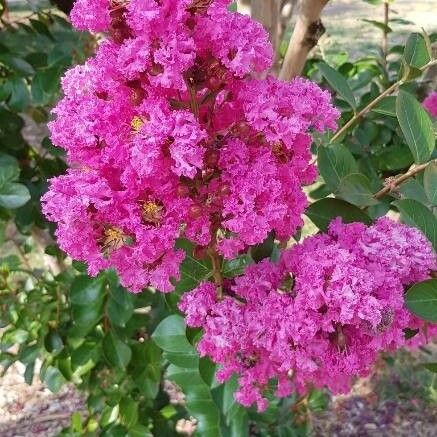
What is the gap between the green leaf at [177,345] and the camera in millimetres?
1080

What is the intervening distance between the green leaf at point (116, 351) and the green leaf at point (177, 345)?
30 cm

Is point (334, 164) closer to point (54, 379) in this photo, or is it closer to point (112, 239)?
point (112, 239)

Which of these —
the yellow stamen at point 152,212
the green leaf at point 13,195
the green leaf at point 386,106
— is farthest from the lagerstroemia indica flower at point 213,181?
the green leaf at point 13,195

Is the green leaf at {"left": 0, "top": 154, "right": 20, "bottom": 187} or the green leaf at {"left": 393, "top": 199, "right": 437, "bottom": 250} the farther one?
the green leaf at {"left": 0, "top": 154, "right": 20, "bottom": 187}

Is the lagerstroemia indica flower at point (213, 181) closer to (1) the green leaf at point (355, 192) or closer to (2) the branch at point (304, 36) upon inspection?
(1) the green leaf at point (355, 192)

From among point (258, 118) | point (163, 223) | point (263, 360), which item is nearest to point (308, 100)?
point (258, 118)

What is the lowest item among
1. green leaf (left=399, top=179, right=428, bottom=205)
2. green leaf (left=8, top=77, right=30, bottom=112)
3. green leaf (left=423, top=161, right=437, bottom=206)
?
green leaf (left=8, top=77, right=30, bottom=112)

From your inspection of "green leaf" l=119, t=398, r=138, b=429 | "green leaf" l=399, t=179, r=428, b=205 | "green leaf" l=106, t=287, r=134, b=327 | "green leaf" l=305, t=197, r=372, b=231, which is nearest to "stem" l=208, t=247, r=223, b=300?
"green leaf" l=305, t=197, r=372, b=231

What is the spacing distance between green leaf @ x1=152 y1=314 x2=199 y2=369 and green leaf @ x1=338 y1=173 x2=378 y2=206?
39 centimetres

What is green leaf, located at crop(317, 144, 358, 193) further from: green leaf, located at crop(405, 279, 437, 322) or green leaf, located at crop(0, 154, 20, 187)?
green leaf, located at crop(0, 154, 20, 187)

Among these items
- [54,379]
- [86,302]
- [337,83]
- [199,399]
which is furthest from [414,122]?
[54,379]

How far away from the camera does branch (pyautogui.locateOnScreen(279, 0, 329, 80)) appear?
1.10 m

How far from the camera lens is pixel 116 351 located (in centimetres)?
138

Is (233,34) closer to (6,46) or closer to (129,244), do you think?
(129,244)
